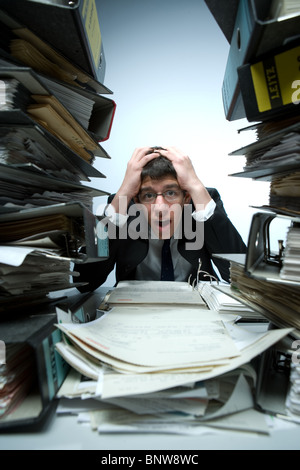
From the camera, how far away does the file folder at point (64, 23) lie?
56 cm

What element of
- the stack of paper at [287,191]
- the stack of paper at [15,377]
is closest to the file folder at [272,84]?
the stack of paper at [287,191]

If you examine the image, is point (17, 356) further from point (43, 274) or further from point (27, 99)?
point (27, 99)

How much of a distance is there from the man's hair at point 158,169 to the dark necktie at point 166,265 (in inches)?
17.3

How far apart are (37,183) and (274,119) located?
577mm

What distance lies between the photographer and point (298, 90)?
1.61 ft

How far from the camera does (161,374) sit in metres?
0.39

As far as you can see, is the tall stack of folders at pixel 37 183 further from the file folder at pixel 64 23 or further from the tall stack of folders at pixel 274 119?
the tall stack of folders at pixel 274 119

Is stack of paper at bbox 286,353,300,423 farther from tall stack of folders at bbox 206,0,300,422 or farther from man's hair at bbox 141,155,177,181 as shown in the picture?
man's hair at bbox 141,155,177,181

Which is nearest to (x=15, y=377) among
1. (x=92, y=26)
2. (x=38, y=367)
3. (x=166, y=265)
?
(x=38, y=367)

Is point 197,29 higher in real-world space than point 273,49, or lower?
higher

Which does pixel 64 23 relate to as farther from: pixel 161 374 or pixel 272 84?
pixel 161 374

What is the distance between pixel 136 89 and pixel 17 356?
2340 mm
